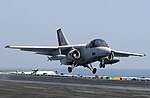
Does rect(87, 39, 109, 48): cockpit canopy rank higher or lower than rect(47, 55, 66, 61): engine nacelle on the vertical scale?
higher

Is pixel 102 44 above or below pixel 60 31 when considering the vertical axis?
below

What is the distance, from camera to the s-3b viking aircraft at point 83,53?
161 ft

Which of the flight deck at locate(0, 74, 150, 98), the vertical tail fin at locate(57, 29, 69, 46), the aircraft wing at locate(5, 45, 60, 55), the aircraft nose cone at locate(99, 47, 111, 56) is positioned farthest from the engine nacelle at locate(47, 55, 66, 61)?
the flight deck at locate(0, 74, 150, 98)

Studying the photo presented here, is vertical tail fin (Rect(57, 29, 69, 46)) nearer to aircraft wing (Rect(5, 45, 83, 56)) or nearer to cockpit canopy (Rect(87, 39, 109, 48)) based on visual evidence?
aircraft wing (Rect(5, 45, 83, 56))

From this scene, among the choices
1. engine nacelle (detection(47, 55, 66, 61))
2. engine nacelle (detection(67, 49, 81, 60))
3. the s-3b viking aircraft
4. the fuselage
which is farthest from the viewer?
engine nacelle (detection(47, 55, 66, 61))

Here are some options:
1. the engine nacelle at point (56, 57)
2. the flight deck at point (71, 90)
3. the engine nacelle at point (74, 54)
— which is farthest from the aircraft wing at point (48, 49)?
the flight deck at point (71, 90)

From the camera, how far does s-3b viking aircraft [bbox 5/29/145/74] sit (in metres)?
49.0

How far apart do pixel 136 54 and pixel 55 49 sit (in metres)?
15.8

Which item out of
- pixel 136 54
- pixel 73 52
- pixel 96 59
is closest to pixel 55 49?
pixel 73 52

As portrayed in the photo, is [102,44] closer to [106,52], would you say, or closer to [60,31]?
[106,52]

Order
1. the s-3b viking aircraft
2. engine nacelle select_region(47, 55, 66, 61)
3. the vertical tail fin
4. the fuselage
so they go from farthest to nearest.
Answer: the vertical tail fin < engine nacelle select_region(47, 55, 66, 61) < the s-3b viking aircraft < the fuselage

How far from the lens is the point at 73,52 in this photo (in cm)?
5369

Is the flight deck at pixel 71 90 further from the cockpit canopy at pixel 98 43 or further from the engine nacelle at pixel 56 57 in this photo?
the engine nacelle at pixel 56 57

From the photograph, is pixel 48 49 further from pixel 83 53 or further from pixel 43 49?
pixel 83 53
